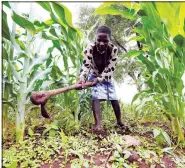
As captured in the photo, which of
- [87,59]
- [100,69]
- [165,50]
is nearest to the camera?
[165,50]

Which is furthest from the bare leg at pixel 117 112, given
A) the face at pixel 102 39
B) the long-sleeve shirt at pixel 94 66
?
the face at pixel 102 39

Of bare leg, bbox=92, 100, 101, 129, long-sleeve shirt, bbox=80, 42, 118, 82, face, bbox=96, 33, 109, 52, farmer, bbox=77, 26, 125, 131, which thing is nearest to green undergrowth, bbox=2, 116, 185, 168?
bare leg, bbox=92, 100, 101, 129

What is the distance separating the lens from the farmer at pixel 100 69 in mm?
1852

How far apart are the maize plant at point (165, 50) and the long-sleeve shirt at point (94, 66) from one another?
11.0 inches

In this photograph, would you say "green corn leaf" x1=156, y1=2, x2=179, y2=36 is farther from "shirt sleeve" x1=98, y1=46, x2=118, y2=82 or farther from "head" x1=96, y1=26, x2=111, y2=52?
"shirt sleeve" x1=98, y1=46, x2=118, y2=82

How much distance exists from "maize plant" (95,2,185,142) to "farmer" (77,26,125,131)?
0.25m

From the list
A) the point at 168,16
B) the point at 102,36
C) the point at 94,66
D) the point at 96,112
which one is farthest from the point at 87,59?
the point at 168,16

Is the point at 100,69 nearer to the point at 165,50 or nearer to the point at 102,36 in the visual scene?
the point at 102,36

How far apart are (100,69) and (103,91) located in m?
0.18

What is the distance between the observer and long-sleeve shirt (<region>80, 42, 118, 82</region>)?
1906mm

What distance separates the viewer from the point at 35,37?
1.63 metres

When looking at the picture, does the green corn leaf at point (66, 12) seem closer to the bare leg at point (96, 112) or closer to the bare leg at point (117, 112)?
the bare leg at point (96, 112)

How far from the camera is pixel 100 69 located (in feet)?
6.73

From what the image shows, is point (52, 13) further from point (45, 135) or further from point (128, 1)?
point (45, 135)
